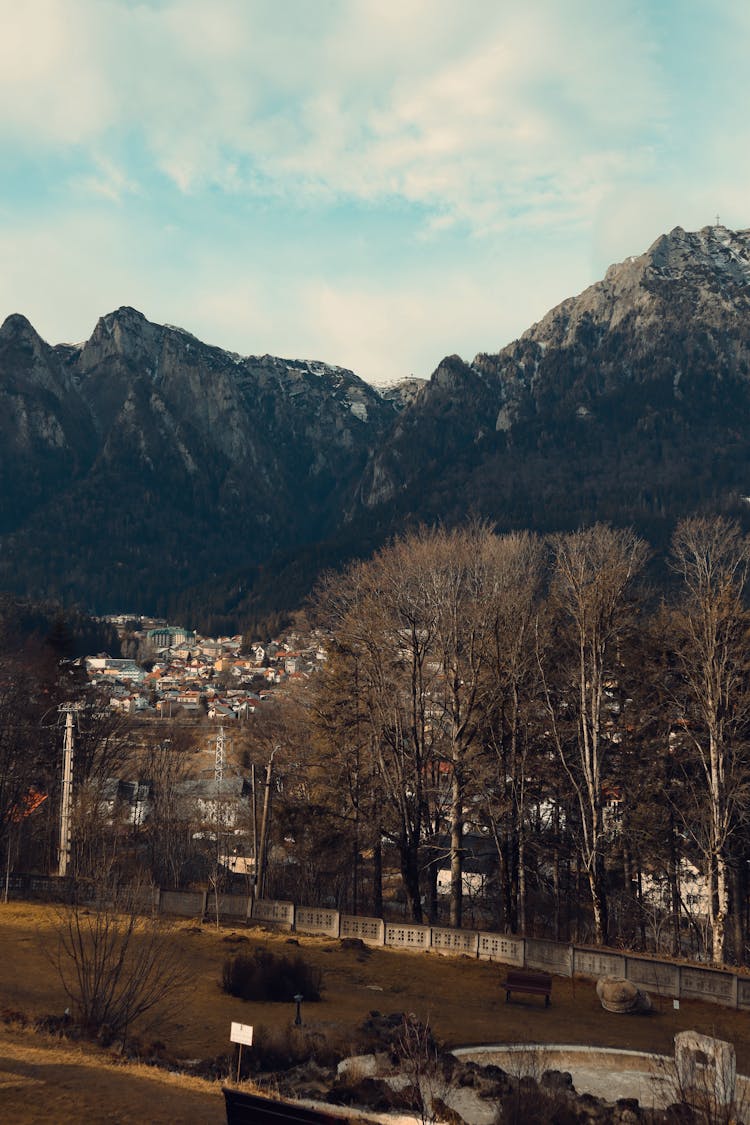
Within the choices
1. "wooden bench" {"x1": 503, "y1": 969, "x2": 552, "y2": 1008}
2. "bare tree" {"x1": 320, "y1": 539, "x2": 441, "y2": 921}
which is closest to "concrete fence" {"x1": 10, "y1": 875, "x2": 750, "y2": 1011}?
"wooden bench" {"x1": 503, "y1": 969, "x2": 552, "y2": 1008}

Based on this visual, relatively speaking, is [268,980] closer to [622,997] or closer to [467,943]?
[467,943]

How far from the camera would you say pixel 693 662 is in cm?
3475

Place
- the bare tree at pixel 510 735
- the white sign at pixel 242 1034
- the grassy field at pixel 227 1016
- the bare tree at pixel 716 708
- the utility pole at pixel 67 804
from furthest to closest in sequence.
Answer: the utility pole at pixel 67 804, the bare tree at pixel 510 735, the bare tree at pixel 716 708, the grassy field at pixel 227 1016, the white sign at pixel 242 1034

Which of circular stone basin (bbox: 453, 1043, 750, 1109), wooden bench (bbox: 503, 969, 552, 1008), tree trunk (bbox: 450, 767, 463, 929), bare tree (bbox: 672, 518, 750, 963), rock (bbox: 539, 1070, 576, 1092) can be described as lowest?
circular stone basin (bbox: 453, 1043, 750, 1109)

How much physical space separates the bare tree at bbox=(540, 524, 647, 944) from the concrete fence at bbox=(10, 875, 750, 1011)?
4237mm

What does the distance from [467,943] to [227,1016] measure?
35.1ft

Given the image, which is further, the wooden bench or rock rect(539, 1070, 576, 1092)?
the wooden bench

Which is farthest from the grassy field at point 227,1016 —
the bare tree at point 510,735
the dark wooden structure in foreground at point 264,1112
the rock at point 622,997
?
the bare tree at point 510,735

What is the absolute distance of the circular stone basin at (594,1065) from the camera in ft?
59.4

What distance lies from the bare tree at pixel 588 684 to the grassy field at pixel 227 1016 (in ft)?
23.9

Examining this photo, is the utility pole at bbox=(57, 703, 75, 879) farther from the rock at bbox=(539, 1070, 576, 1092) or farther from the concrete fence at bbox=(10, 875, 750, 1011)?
the rock at bbox=(539, 1070, 576, 1092)

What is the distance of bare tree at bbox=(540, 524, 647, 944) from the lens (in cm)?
3400

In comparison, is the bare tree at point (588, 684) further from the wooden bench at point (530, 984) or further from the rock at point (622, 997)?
the wooden bench at point (530, 984)

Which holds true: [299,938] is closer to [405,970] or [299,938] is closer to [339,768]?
[405,970]
